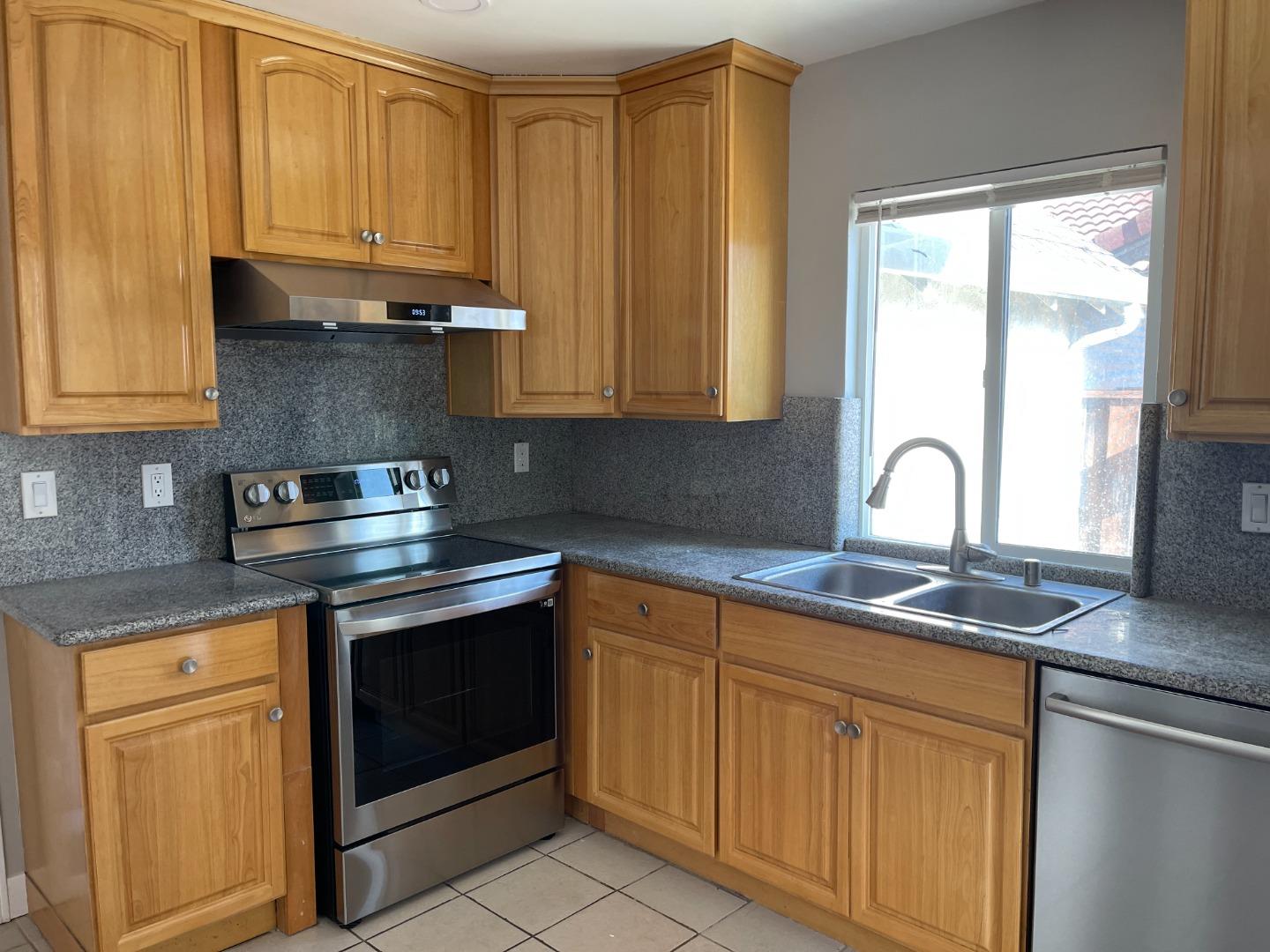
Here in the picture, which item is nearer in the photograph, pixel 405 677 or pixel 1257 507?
pixel 1257 507

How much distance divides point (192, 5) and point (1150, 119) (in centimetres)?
222

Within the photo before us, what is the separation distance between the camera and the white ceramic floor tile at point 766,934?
2.29 m

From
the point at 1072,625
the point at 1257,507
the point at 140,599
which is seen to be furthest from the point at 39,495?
the point at 1257,507

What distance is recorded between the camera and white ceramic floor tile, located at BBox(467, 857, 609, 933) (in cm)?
243

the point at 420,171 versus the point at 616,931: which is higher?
the point at 420,171

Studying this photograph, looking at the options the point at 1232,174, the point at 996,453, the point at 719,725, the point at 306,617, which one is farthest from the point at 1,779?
the point at 1232,174

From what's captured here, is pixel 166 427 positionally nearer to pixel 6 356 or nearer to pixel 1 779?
pixel 6 356

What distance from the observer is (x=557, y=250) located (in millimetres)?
2936

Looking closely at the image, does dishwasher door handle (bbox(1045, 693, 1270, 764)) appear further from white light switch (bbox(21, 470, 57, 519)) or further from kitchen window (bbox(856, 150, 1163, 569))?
white light switch (bbox(21, 470, 57, 519))

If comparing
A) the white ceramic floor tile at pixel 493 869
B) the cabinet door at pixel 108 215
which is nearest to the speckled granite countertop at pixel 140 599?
the cabinet door at pixel 108 215

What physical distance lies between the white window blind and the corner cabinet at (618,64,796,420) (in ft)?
1.01

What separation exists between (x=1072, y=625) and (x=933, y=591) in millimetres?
479

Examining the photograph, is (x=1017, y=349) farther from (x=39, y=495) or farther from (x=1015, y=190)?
(x=39, y=495)

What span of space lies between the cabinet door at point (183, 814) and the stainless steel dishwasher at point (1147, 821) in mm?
1691
